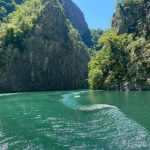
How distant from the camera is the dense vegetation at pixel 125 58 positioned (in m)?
118

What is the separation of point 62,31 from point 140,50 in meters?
61.2

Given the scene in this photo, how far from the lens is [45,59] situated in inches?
6550

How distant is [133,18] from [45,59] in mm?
44777

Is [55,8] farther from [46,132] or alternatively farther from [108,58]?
[46,132]

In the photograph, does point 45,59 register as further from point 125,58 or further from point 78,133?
point 78,133

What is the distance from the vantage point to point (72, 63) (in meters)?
175

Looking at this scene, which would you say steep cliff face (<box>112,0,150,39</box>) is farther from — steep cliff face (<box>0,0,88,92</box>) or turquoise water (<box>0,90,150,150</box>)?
turquoise water (<box>0,90,150,150</box>)

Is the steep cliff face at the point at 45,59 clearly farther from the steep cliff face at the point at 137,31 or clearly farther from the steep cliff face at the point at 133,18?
the steep cliff face at the point at 133,18

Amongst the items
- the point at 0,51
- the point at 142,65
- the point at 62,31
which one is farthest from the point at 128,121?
the point at 62,31

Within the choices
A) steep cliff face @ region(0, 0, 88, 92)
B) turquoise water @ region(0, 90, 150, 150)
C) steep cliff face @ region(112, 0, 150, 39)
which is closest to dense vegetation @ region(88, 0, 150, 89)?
steep cliff face @ region(112, 0, 150, 39)

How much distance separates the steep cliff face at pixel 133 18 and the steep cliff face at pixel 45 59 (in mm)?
28528

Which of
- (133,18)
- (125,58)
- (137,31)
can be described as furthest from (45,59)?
(125,58)

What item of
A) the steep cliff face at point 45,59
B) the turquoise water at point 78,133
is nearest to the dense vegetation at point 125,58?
the steep cliff face at point 45,59

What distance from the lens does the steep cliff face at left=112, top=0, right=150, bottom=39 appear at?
5541 inches
